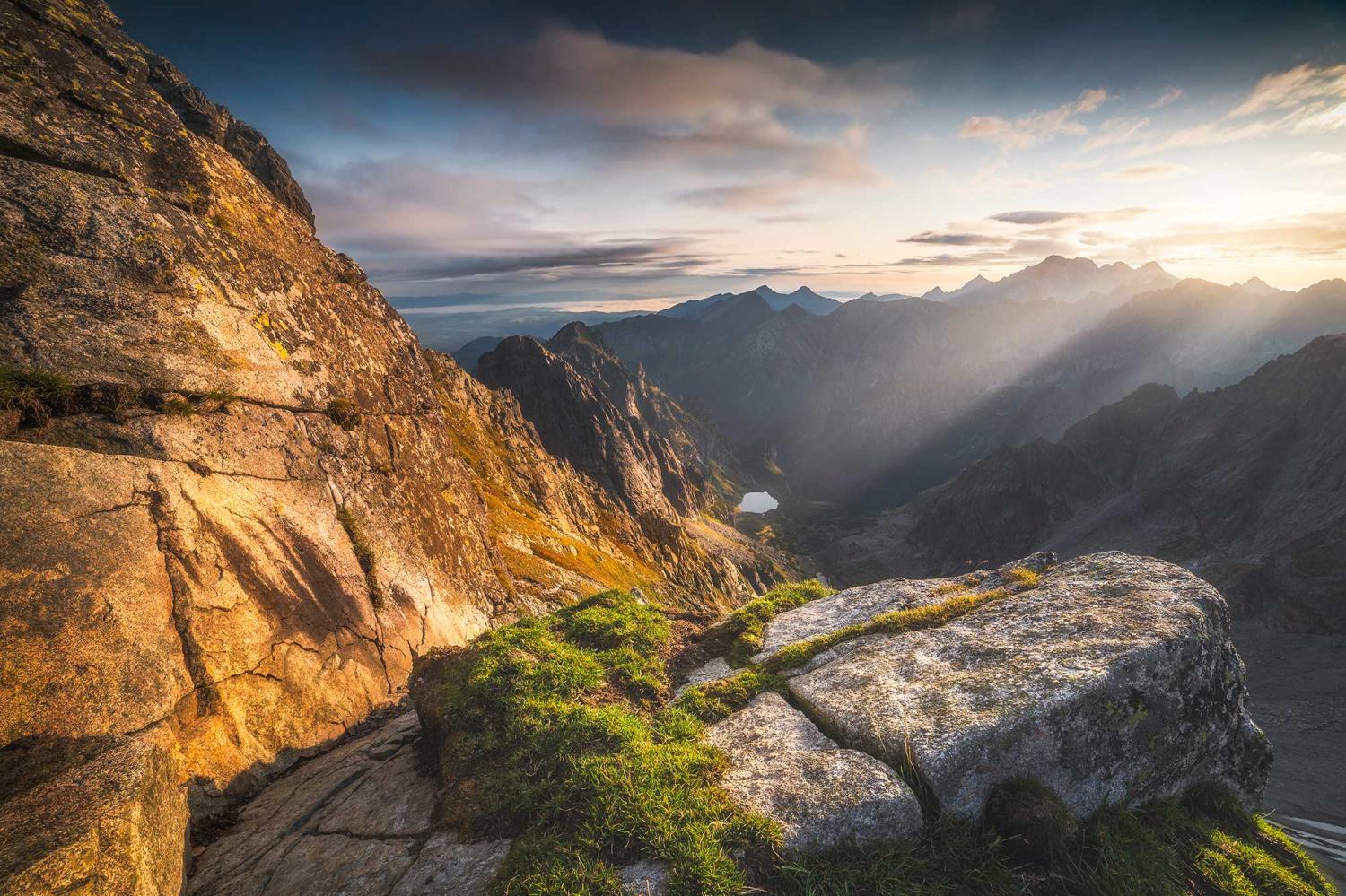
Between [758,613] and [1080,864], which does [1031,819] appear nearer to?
[1080,864]

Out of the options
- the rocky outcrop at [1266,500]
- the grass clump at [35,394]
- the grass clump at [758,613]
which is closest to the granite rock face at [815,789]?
the grass clump at [758,613]

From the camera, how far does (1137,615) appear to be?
9.65 meters

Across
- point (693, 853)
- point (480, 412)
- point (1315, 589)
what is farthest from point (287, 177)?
point (1315, 589)

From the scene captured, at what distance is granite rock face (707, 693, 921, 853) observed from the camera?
7203mm

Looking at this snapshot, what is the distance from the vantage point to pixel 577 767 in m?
8.11

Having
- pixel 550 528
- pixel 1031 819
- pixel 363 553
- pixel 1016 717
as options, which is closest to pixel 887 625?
pixel 1016 717

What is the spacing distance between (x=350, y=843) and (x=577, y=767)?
12.6 ft

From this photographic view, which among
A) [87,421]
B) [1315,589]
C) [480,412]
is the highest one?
[87,421]

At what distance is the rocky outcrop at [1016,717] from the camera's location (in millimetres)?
7715

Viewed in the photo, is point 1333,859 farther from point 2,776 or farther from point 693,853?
point 2,776

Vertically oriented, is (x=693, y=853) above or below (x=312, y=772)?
above

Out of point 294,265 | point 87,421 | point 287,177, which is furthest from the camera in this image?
point 287,177

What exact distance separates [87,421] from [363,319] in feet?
35.2

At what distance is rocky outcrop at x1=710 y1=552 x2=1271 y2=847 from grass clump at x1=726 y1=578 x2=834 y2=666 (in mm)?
1423
